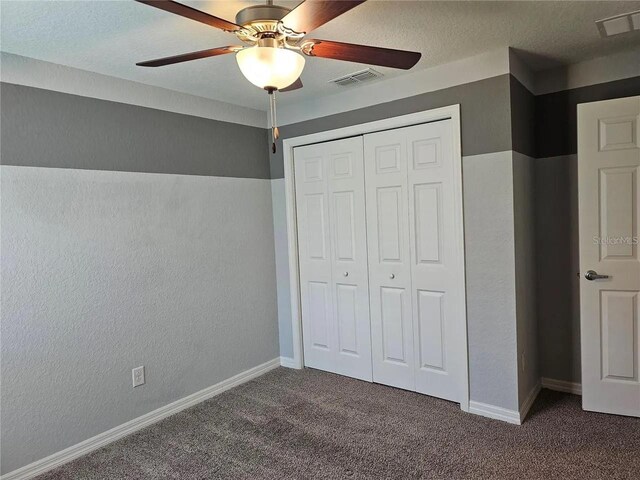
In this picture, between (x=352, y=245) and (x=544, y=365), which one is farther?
(x=352, y=245)

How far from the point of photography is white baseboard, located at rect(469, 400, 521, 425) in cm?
263

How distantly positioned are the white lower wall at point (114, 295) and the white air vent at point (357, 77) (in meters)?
1.15

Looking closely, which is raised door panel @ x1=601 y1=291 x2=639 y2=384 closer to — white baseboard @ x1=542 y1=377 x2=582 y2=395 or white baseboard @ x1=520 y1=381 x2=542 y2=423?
white baseboard @ x1=542 y1=377 x2=582 y2=395

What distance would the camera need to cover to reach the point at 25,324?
2.33m

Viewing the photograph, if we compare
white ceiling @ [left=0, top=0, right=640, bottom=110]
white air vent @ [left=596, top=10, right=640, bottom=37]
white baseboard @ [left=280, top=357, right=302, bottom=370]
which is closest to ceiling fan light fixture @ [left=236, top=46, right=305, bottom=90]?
white ceiling @ [left=0, top=0, right=640, bottom=110]

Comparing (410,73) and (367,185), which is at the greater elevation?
(410,73)

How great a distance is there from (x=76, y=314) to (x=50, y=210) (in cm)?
64

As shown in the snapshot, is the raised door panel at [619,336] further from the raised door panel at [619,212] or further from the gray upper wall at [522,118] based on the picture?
the gray upper wall at [522,118]

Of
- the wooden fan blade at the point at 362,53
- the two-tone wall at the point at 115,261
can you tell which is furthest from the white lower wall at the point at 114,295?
the wooden fan blade at the point at 362,53

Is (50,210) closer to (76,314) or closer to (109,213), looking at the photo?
(109,213)

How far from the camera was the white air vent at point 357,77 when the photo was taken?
283 centimetres

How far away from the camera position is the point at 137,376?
9.28 feet

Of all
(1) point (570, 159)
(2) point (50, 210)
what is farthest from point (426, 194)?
(2) point (50, 210)

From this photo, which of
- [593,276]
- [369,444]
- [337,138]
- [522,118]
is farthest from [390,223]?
[369,444]
